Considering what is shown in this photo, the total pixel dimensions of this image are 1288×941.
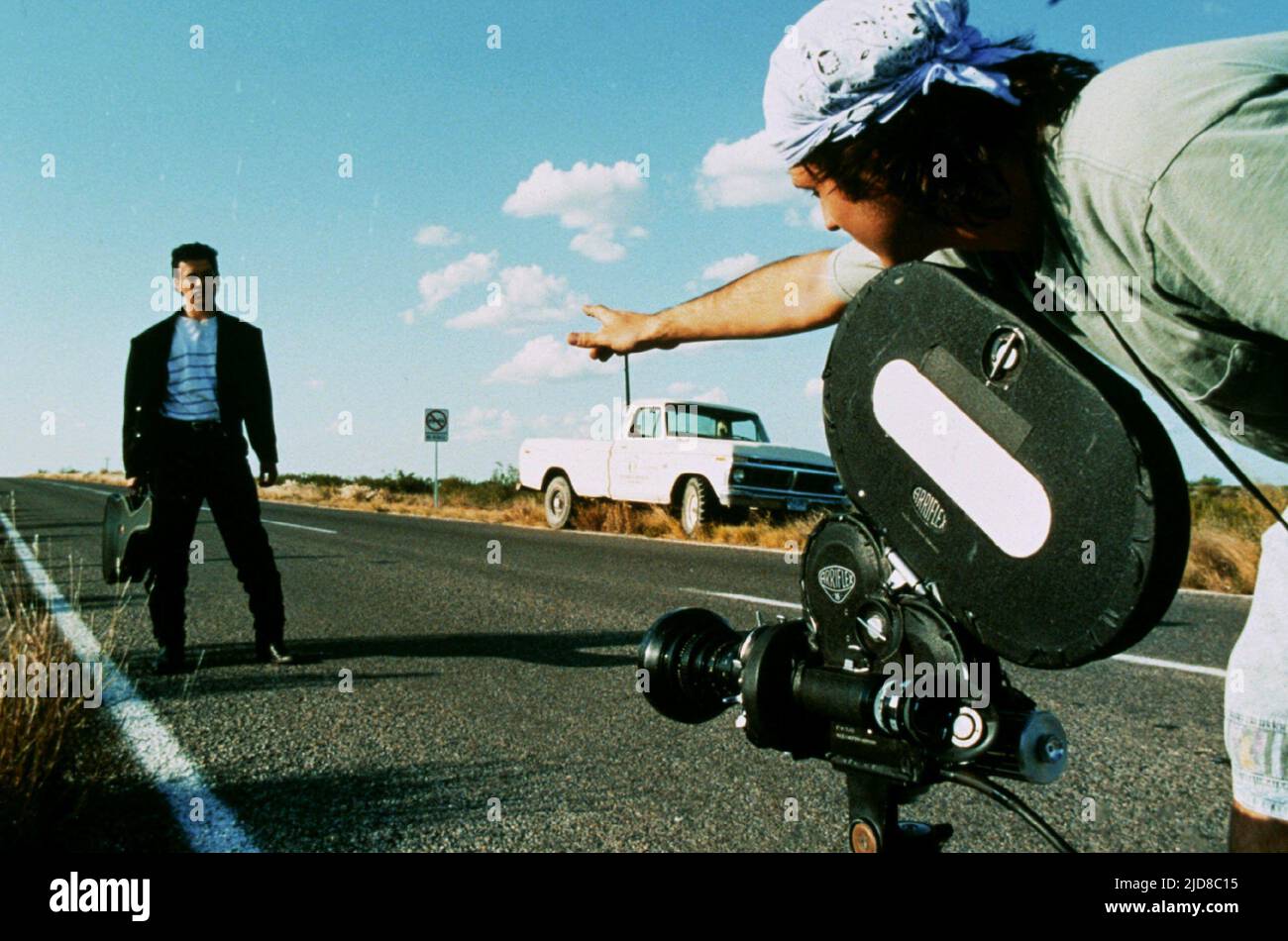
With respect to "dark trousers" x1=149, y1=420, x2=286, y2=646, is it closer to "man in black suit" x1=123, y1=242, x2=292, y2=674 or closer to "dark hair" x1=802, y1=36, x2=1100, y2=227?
"man in black suit" x1=123, y1=242, x2=292, y2=674

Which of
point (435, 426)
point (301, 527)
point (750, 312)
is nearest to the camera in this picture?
point (750, 312)

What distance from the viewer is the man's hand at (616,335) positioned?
2023 mm

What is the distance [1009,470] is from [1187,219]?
0.33 metres

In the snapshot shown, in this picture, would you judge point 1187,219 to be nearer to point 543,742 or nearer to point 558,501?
point 543,742

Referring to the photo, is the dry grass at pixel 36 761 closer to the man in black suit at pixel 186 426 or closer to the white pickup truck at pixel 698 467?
the man in black suit at pixel 186 426

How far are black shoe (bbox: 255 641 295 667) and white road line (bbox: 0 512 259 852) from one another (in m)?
0.71

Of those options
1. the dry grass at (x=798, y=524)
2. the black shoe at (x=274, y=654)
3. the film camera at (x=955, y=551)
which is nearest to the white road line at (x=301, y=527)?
the dry grass at (x=798, y=524)

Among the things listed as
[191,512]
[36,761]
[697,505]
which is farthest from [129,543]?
[697,505]

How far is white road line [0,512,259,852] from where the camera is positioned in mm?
3104

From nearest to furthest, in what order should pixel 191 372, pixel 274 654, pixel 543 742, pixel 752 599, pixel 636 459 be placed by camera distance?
pixel 543 742 < pixel 191 372 < pixel 274 654 < pixel 752 599 < pixel 636 459

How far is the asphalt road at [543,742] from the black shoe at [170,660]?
0.38 feet

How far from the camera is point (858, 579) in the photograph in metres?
1.43

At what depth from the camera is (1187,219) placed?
3.82 ft
